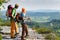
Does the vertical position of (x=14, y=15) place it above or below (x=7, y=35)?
above

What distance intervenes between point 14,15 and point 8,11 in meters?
0.29

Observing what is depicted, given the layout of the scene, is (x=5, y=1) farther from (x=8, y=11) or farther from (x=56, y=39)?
(x=56, y=39)

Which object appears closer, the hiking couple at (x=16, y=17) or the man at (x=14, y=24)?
the hiking couple at (x=16, y=17)

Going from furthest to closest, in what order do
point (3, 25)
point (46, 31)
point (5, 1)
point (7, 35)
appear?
point (3, 25)
point (46, 31)
point (7, 35)
point (5, 1)

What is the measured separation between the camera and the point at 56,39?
17672 mm

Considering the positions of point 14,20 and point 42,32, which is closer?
point 14,20

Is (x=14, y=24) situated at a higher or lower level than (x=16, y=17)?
lower

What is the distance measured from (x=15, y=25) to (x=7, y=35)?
78.3 inches

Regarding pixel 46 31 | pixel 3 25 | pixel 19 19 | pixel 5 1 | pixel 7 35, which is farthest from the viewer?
pixel 3 25

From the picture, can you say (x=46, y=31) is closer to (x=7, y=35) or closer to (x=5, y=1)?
(x=7, y=35)

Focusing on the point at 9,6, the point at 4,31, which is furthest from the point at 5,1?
the point at 4,31

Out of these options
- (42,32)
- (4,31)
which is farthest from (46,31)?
(4,31)

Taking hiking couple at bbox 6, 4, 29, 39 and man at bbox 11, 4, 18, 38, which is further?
man at bbox 11, 4, 18, 38

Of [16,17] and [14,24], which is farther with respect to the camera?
[14,24]
